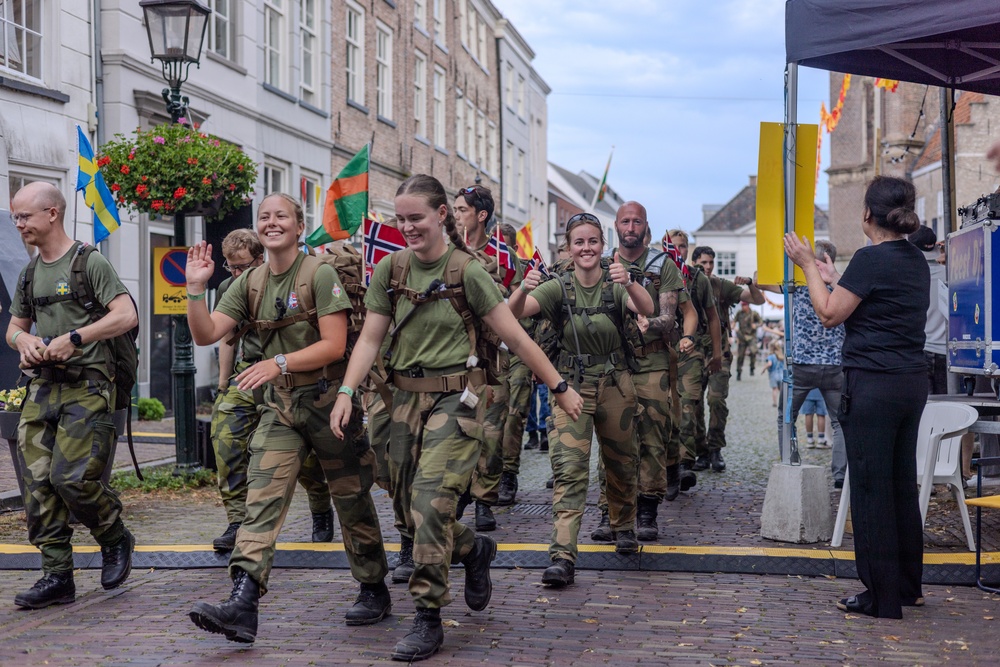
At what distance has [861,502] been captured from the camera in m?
5.55

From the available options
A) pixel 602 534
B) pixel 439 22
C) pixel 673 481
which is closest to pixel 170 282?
pixel 673 481

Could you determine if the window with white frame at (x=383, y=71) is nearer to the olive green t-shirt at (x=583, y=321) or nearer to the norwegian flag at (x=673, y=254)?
the norwegian flag at (x=673, y=254)

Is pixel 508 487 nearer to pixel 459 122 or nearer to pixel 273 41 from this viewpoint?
pixel 273 41

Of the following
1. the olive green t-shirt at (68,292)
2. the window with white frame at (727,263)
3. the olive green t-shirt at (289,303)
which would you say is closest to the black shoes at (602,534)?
the olive green t-shirt at (289,303)

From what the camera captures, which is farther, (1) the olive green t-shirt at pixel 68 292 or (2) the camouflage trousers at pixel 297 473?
(1) the olive green t-shirt at pixel 68 292

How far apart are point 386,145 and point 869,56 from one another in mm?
20441

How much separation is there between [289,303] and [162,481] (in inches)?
196

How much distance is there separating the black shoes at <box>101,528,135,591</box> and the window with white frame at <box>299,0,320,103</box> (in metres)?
17.6

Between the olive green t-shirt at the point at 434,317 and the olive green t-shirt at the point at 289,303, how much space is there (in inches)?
8.5

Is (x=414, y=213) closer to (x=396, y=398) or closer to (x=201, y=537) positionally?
(x=396, y=398)

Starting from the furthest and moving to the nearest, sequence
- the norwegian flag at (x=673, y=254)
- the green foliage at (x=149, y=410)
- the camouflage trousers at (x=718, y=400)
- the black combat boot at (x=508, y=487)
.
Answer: the green foliage at (x=149, y=410) → the camouflage trousers at (x=718, y=400) → the black combat boot at (x=508, y=487) → the norwegian flag at (x=673, y=254)

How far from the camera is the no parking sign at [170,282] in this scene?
10281 mm

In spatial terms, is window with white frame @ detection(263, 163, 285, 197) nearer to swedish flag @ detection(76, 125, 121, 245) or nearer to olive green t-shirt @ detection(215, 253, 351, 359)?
swedish flag @ detection(76, 125, 121, 245)

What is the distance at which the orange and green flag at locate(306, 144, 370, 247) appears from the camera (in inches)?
352
